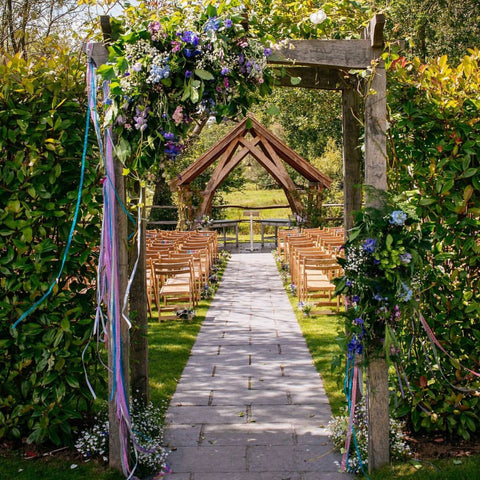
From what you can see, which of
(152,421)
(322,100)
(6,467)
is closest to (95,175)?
(152,421)

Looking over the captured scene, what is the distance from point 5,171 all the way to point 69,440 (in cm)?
209

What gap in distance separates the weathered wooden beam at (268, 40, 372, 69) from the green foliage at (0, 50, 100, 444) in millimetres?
1639

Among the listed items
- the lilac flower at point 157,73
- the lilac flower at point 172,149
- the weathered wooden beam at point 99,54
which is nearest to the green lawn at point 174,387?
the lilac flower at point 172,149

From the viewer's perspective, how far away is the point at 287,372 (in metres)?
6.34

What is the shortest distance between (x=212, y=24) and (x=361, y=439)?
310cm

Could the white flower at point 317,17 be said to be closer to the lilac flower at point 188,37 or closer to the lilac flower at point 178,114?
the lilac flower at point 188,37

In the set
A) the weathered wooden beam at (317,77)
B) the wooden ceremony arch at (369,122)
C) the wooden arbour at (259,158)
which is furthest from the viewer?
the wooden arbour at (259,158)

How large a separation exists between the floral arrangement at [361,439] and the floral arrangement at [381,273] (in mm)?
741

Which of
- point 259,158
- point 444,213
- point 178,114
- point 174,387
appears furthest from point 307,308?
point 259,158

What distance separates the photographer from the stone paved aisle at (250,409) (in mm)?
4090

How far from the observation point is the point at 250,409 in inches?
206

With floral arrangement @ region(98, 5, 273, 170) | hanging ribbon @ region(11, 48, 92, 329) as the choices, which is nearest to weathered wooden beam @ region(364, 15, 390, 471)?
floral arrangement @ region(98, 5, 273, 170)

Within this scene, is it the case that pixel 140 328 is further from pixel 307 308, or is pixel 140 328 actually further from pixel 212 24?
pixel 307 308

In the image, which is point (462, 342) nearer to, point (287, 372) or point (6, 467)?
point (287, 372)
